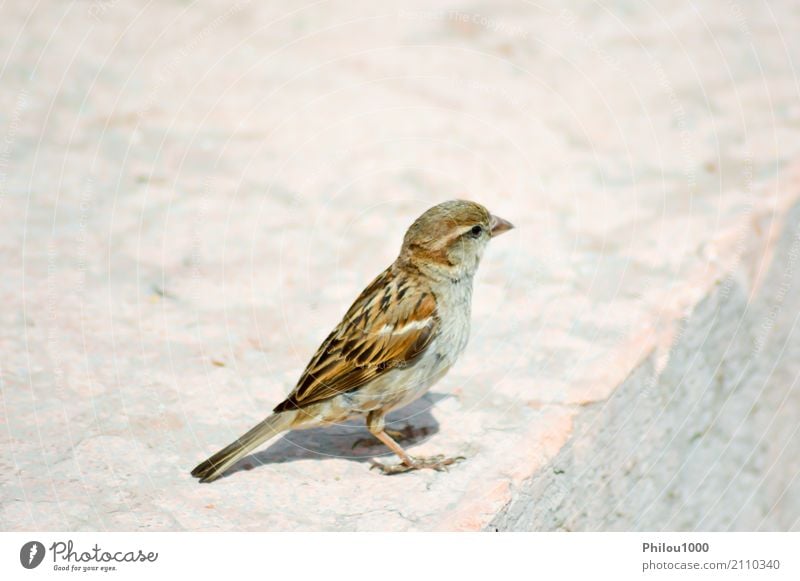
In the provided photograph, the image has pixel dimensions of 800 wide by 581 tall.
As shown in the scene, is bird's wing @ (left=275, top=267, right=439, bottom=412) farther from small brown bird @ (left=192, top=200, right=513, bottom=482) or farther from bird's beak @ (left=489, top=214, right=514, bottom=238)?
bird's beak @ (left=489, top=214, right=514, bottom=238)

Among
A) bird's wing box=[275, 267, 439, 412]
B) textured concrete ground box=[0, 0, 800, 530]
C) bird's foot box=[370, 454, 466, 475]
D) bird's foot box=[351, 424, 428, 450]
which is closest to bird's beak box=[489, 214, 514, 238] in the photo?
bird's wing box=[275, 267, 439, 412]

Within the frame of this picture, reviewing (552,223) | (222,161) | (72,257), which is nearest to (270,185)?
(222,161)

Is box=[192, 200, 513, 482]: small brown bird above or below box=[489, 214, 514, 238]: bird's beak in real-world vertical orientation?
below

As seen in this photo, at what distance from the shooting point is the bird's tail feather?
5.85m

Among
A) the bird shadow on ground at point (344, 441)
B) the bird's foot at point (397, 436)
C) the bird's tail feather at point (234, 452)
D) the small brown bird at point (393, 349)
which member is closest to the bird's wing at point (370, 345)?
the small brown bird at point (393, 349)

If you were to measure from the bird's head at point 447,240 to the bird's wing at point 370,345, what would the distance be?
225mm

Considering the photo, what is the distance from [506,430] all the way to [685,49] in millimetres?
6114

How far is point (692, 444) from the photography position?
7441mm

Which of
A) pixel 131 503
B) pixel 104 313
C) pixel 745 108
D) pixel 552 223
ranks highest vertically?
Result: pixel 745 108

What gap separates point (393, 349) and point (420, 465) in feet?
2.38

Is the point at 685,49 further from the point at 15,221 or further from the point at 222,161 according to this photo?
the point at 15,221

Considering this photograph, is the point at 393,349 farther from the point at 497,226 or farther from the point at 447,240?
the point at 497,226

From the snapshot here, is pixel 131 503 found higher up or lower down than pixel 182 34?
lower down

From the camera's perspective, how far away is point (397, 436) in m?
6.55
